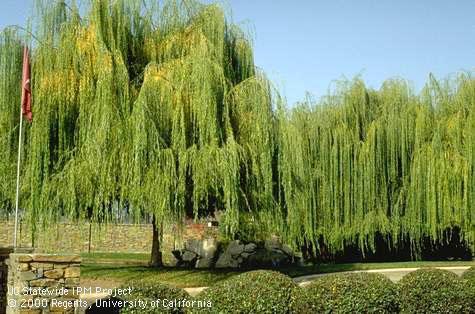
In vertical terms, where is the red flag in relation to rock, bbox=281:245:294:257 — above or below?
above

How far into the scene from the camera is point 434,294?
25.6 ft

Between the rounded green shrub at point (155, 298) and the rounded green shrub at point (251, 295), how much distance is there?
0.79 feet

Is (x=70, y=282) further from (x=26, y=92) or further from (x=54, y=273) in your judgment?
(x=26, y=92)

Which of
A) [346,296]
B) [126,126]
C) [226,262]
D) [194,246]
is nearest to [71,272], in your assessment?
[346,296]

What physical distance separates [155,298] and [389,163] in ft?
42.0

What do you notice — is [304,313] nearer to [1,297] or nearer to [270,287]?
[270,287]

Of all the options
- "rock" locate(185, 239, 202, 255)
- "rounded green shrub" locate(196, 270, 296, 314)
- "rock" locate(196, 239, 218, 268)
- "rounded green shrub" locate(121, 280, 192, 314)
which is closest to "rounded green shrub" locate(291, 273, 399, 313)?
"rounded green shrub" locate(196, 270, 296, 314)

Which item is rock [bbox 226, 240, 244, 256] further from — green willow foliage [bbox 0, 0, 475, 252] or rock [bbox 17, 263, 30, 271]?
rock [bbox 17, 263, 30, 271]

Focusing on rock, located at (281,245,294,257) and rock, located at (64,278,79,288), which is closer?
rock, located at (64,278,79,288)

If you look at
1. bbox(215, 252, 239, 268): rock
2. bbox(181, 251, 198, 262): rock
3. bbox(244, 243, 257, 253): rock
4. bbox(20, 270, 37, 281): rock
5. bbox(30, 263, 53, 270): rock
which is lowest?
bbox(215, 252, 239, 268): rock

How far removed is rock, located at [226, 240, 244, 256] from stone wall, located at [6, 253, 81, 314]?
40.3 feet

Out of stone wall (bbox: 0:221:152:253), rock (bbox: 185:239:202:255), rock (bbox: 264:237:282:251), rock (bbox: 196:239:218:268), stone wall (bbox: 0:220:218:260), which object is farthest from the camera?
stone wall (bbox: 0:221:152:253)

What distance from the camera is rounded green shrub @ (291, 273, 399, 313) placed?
712cm

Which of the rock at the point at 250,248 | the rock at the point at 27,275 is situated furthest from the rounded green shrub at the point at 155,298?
the rock at the point at 250,248
